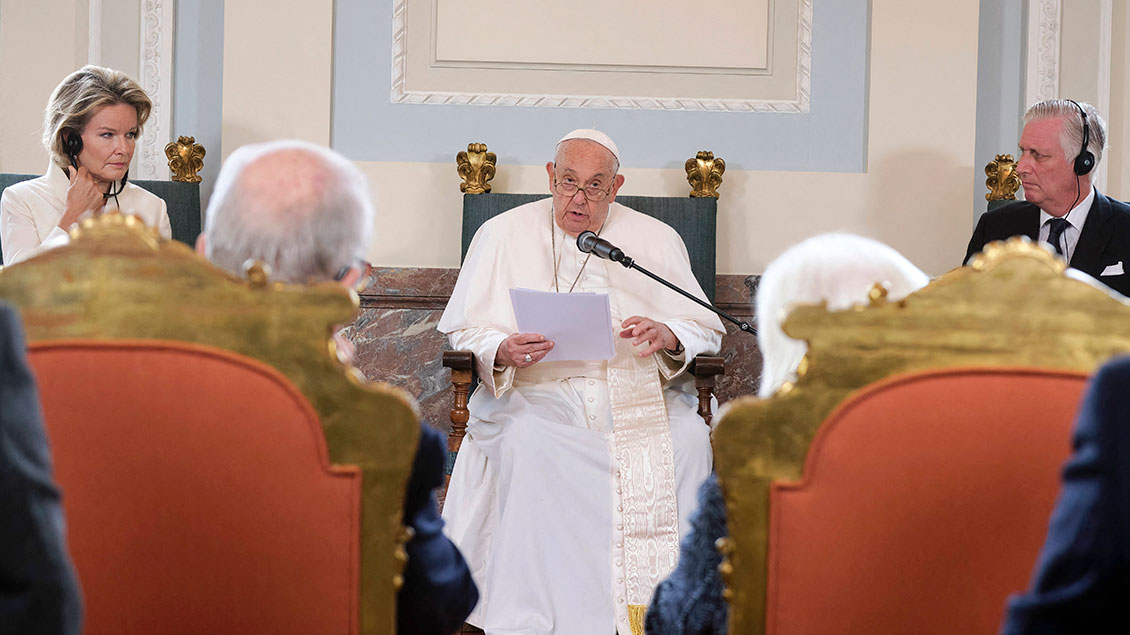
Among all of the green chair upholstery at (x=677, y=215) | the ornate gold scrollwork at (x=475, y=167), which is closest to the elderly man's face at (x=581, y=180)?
the green chair upholstery at (x=677, y=215)

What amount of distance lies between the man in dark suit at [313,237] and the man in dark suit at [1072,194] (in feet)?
10.9

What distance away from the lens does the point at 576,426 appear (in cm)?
375

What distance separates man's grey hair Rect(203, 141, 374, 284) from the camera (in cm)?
162

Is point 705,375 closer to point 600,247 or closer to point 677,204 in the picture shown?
point 600,247

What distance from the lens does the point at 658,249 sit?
437 cm

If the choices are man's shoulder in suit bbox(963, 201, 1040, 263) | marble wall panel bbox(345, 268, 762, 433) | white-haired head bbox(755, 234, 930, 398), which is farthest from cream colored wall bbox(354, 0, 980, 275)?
white-haired head bbox(755, 234, 930, 398)

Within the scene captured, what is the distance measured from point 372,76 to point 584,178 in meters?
1.24

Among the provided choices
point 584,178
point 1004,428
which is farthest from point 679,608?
point 584,178

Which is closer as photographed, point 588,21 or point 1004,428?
point 1004,428

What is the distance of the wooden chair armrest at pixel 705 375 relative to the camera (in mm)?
3861

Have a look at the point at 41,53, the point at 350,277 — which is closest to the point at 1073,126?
the point at 350,277

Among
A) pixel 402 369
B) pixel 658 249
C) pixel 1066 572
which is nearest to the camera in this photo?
pixel 1066 572

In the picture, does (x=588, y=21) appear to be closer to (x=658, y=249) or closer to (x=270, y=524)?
(x=658, y=249)

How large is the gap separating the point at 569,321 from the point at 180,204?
194 cm
